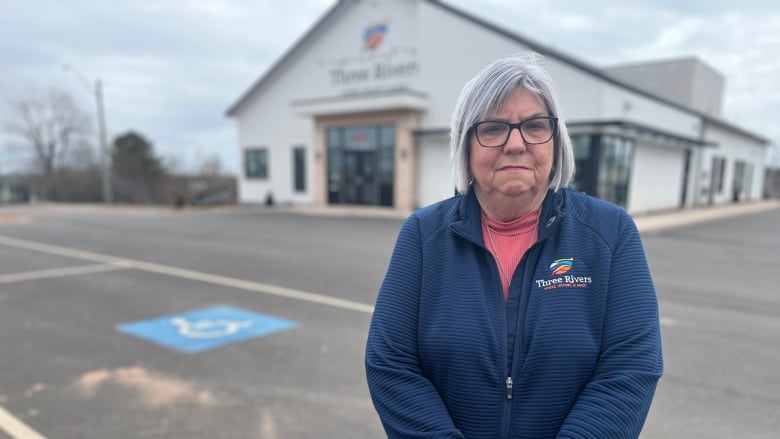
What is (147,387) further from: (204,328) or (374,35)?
(374,35)

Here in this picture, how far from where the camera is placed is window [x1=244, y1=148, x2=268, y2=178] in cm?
2714

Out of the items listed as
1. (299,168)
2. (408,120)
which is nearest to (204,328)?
(408,120)

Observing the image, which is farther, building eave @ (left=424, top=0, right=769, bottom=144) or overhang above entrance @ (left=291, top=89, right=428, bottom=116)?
overhang above entrance @ (left=291, top=89, right=428, bottom=116)

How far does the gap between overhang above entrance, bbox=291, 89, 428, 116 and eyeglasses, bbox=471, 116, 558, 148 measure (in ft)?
63.1

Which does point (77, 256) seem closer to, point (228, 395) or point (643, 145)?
point (228, 395)

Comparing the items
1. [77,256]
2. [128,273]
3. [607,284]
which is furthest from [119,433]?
[77,256]

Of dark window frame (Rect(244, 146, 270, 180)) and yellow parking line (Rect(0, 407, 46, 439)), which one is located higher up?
dark window frame (Rect(244, 146, 270, 180))

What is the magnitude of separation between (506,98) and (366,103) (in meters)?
20.4

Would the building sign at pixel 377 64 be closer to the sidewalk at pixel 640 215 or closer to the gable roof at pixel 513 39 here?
the gable roof at pixel 513 39

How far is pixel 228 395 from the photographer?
3.70m

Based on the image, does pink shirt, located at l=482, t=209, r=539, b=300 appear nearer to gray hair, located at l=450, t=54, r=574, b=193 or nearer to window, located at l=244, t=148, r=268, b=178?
gray hair, located at l=450, t=54, r=574, b=193

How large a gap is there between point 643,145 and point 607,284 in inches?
841

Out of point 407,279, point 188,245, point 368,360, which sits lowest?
point 188,245

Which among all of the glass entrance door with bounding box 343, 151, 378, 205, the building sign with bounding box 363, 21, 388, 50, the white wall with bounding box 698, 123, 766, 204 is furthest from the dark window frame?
the white wall with bounding box 698, 123, 766, 204
